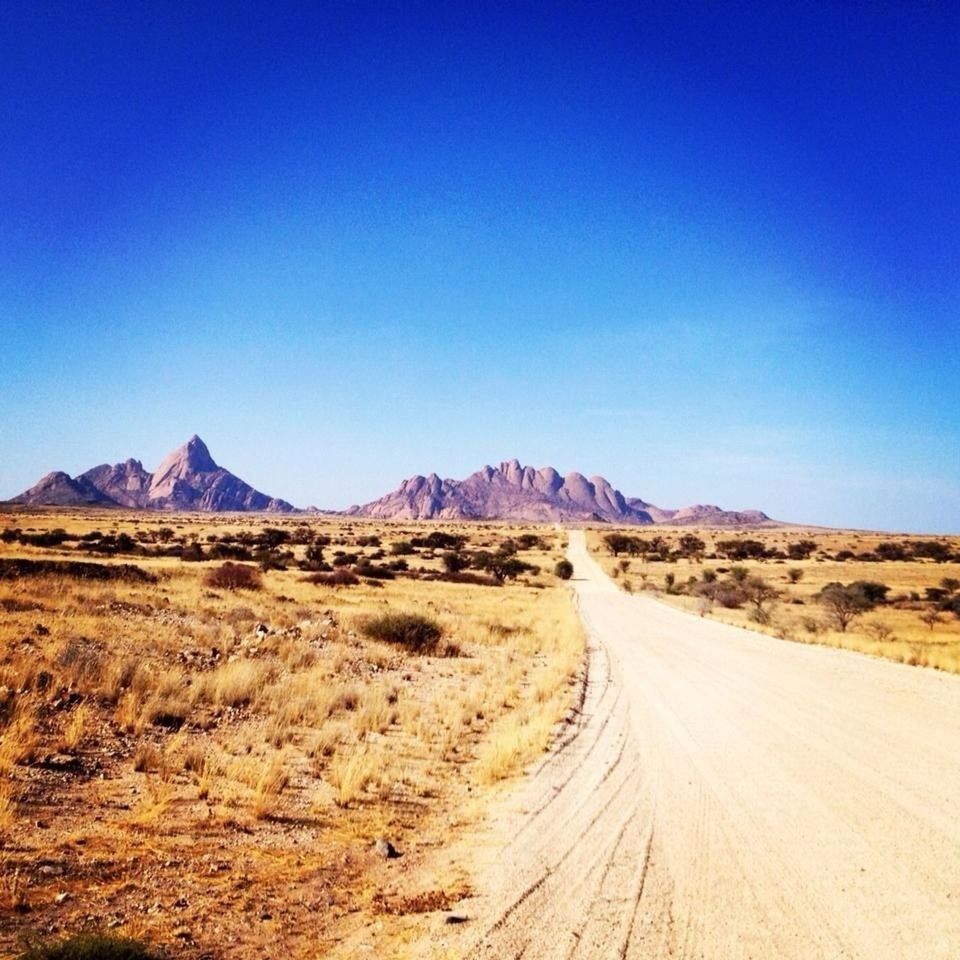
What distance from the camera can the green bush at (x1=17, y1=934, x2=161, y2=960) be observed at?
138 inches

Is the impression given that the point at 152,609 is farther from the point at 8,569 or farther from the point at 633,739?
the point at 633,739

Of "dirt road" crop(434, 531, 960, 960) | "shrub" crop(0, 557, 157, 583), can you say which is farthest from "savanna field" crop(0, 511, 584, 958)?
"shrub" crop(0, 557, 157, 583)

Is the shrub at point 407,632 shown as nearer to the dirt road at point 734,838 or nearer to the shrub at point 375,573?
the dirt road at point 734,838

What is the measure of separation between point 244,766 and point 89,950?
4.30 meters

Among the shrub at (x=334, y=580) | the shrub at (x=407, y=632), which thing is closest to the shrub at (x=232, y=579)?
the shrub at (x=334, y=580)

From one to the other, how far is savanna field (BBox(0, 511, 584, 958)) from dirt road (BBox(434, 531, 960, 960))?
30.0 inches

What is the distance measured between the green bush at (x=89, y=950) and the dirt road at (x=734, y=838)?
1.99m

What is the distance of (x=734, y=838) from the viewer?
6.25 metres

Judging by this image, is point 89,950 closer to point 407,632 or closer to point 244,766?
point 244,766

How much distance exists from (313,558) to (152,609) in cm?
3558

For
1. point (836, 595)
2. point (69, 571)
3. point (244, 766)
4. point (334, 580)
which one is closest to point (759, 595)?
point (836, 595)

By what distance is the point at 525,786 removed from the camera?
7.85 metres

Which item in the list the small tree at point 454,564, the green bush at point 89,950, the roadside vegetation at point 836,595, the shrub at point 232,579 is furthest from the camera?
the small tree at point 454,564

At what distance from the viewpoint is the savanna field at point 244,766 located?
184 inches
